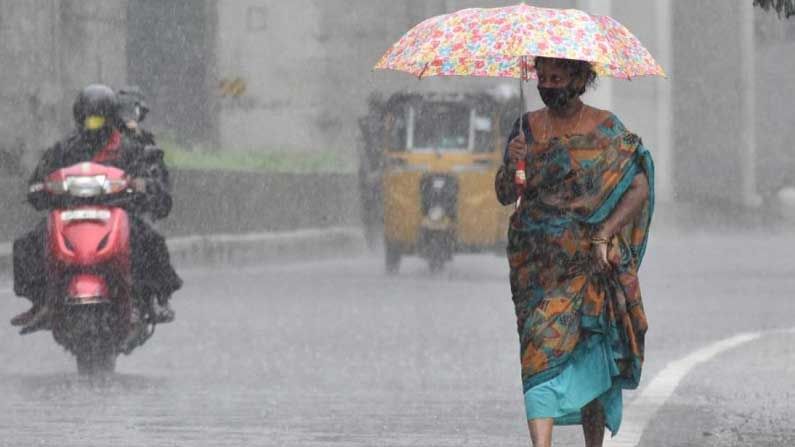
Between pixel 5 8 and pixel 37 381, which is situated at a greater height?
pixel 5 8

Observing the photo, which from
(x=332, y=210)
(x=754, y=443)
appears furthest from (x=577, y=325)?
(x=332, y=210)

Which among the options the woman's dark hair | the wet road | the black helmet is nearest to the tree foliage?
the woman's dark hair

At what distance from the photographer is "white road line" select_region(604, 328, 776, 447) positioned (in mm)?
8822

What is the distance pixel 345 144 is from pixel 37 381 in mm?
29206

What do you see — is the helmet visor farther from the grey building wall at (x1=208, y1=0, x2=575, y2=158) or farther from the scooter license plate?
the grey building wall at (x1=208, y1=0, x2=575, y2=158)

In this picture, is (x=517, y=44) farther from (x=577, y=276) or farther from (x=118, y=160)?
(x=118, y=160)

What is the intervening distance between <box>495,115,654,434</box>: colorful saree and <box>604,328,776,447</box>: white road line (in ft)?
5.58

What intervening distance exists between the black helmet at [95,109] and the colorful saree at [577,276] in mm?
4934

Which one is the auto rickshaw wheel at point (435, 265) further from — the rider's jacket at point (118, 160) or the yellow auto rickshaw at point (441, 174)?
the rider's jacket at point (118, 160)

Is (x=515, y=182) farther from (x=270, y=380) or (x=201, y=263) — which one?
(x=201, y=263)

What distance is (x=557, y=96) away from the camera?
6.93 m

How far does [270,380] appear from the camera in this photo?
11.6m

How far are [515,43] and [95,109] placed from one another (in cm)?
489

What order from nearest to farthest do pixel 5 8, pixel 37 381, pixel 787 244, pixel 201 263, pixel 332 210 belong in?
1. pixel 37 381
2. pixel 201 263
3. pixel 5 8
4. pixel 332 210
5. pixel 787 244
